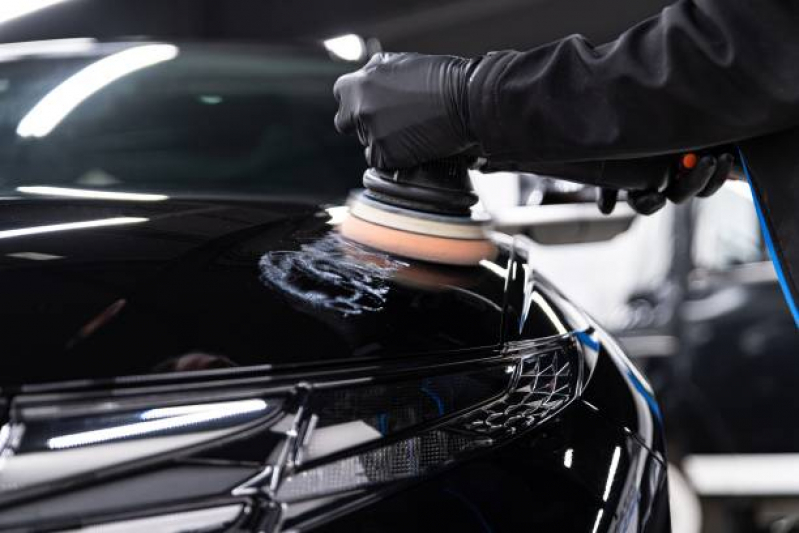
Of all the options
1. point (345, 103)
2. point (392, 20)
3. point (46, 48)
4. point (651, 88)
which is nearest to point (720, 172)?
point (651, 88)

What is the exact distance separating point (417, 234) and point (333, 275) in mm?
126

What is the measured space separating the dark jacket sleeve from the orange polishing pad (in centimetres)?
13

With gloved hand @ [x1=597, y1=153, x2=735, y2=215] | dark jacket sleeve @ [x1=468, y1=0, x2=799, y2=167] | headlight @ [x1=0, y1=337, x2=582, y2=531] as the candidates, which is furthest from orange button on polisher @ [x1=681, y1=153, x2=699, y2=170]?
headlight @ [x1=0, y1=337, x2=582, y2=531]

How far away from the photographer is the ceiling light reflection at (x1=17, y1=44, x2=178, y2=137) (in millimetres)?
2027

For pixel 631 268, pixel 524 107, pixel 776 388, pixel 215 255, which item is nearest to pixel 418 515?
pixel 215 255

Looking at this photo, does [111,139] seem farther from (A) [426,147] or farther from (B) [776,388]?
(B) [776,388]

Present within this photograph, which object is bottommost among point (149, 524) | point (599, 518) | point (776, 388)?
point (776, 388)

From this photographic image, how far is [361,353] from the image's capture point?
3.34ft

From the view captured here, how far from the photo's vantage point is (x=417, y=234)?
1194 mm

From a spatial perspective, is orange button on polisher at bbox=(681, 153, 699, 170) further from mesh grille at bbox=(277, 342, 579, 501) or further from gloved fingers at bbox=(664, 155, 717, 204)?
mesh grille at bbox=(277, 342, 579, 501)

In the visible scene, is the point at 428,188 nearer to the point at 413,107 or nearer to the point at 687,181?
the point at 413,107

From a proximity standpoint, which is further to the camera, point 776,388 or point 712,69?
point 776,388

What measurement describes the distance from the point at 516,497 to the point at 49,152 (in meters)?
1.38

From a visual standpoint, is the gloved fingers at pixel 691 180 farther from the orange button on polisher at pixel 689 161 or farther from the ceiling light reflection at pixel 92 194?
the ceiling light reflection at pixel 92 194
